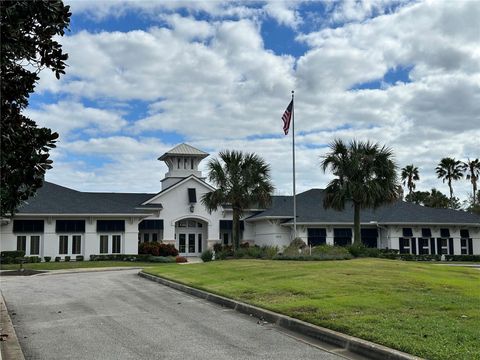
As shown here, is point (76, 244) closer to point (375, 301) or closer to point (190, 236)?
point (190, 236)

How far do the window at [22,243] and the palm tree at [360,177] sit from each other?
22.7 meters

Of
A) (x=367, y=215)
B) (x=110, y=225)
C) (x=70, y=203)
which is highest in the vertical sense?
(x=70, y=203)

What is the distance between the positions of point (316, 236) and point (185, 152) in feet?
52.1

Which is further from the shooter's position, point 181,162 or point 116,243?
point 181,162

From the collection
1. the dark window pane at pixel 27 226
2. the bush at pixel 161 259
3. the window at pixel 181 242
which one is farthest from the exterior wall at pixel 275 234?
the dark window pane at pixel 27 226

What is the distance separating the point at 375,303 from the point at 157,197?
37.8 m

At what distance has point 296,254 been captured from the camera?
28438 millimetres

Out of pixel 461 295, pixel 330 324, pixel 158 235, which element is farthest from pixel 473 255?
pixel 330 324

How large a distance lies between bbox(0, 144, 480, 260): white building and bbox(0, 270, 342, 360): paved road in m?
26.2

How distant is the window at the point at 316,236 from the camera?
4553 cm

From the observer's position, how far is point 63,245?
4241cm

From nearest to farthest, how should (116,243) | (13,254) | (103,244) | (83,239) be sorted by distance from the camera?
(13,254) < (83,239) < (103,244) < (116,243)

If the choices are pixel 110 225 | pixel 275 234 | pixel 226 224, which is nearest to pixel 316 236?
pixel 275 234

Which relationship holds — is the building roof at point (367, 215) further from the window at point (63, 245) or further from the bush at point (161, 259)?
the window at point (63, 245)
